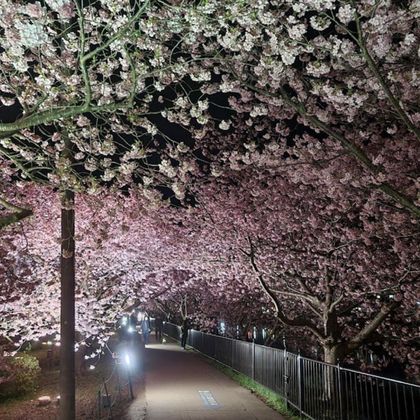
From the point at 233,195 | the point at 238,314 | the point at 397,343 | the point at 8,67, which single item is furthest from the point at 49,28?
the point at 238,314

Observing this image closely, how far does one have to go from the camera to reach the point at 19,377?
677 inches

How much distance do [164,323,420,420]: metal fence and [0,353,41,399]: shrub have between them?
7.62 metres

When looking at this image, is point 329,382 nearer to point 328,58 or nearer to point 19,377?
point 328,58

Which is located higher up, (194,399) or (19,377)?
(19,377)

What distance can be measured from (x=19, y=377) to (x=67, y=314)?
10.5m

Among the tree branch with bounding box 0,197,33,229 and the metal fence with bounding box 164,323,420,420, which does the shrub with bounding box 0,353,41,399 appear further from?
the tree branch with bounding box 0,197,33,229

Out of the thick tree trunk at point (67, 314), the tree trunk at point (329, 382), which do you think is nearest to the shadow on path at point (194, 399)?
the tree trunk at point (329, 382)

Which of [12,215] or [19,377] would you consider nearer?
[12,215]

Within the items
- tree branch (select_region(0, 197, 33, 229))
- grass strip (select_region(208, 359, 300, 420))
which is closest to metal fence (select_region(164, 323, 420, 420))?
grass strip (select_region(208, 359, 300, 420))

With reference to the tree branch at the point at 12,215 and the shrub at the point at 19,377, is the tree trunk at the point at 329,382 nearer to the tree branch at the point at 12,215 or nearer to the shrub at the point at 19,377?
the tree branch at the point at 12,215

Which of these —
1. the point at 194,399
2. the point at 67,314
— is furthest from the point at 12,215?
the point at 194,399

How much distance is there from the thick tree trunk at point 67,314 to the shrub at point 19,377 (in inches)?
354

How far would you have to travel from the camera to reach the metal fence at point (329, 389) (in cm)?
885

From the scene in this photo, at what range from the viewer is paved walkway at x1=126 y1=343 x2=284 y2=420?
40.6 ft
